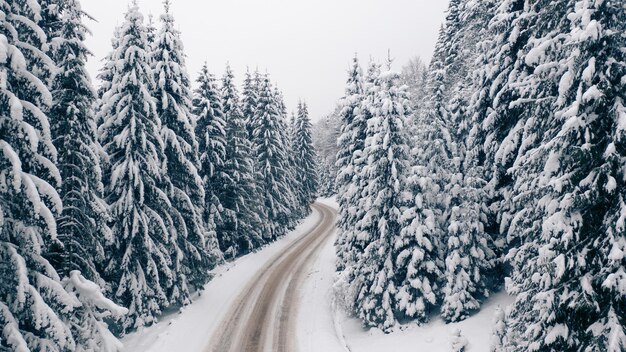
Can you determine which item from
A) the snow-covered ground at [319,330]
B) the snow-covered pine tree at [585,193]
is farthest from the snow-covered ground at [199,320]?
the snow-covered pine tree at [585,193]

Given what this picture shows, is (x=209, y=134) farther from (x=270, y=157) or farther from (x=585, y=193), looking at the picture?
(x=585, y=193)

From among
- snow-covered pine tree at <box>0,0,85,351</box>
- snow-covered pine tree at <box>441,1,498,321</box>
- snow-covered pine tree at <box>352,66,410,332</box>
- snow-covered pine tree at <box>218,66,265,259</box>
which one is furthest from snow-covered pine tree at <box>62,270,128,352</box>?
snow-covered pine tree at <box>218,66,265,259</box>

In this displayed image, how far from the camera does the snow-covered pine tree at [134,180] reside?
58.1 feet

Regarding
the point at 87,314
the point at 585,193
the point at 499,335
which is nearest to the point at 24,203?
the point at 87,314

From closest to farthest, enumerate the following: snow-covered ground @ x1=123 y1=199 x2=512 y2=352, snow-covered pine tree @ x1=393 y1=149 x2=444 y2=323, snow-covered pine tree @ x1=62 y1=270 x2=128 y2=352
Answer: snow-covered pine tree @ x1=62 y1=270 x2=128 y2=352, snow-covered ground @ x1=123 y1=199 x2=512 y2=352, snow-covered pine tree @ x1=393 y1=149 x2=444 y2=323

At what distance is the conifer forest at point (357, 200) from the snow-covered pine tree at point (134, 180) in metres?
0.10

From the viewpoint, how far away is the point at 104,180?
18.8m

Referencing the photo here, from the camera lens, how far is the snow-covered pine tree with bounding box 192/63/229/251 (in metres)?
28.4

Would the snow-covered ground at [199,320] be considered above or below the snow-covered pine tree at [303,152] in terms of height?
below

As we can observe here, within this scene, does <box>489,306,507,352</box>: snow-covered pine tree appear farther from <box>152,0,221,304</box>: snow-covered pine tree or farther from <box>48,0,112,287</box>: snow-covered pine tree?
<box>152,0,221,304</box>: snow-covered pine tree

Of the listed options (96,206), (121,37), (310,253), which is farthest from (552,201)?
(310,253)

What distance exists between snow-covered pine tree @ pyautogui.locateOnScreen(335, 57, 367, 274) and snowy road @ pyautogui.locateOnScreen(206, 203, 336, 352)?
3941 mm

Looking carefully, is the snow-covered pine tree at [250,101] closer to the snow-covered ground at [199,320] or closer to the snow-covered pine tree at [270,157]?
the snow-covered pine tree at [270,157]

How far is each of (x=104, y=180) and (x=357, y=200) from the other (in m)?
13.4
